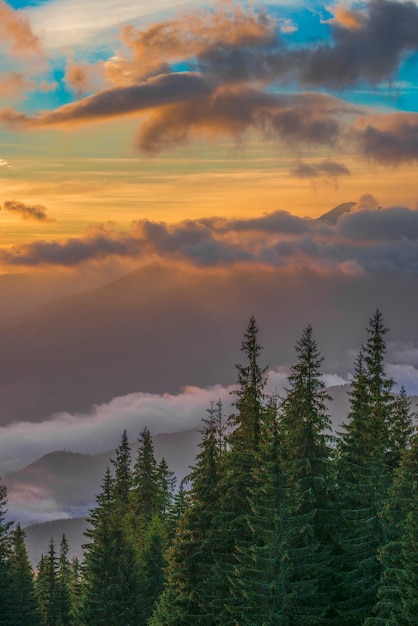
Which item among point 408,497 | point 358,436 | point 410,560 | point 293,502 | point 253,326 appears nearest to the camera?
point 410,560

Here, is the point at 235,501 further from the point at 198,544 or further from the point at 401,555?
the point at 401,555

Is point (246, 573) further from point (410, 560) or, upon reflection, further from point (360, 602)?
point (410, 560)

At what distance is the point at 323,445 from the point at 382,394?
5.97 meters

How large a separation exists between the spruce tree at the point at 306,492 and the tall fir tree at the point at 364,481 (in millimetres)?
1091

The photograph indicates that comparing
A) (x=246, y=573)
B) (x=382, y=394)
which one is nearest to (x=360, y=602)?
(x=246, y=573)

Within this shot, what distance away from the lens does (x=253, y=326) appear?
4884cm

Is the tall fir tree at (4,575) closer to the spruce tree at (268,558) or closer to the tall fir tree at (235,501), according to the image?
the tall fir tree at (235,501)

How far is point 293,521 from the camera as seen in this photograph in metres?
40.0

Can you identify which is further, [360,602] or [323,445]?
[323,445]

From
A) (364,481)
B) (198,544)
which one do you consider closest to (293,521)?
(364,481)

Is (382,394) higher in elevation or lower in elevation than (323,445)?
higher

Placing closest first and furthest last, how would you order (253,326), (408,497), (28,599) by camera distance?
(408,497), (253,326), (28,599)

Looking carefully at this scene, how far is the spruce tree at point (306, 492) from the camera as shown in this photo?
39.2 meters

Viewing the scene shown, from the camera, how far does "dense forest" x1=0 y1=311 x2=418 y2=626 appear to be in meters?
38.9
